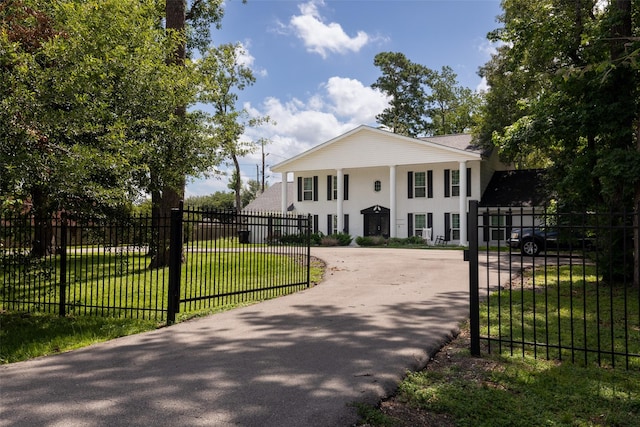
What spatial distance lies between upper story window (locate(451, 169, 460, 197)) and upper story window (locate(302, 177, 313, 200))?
10.7 metres

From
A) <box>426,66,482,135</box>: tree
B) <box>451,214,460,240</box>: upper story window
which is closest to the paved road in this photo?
<box>451,214,460,240</box>: upper story window

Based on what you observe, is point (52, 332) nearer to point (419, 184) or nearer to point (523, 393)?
point (523, 393)

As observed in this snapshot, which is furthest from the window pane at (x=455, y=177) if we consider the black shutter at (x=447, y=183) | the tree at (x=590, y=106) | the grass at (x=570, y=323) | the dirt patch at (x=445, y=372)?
the dirt patch at (x=445, y=372)

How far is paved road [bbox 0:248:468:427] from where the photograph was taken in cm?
370

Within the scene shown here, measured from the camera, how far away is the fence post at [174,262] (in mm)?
7234

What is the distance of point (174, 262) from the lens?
7227 millimetres

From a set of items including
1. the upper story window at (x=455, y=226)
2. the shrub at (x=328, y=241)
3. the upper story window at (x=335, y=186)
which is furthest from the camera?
the upper story window at (x=335, y=186)

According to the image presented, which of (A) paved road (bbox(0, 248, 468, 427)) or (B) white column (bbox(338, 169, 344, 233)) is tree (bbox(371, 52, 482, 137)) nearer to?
(B) white column (bbox(338, 169, 344, 233))

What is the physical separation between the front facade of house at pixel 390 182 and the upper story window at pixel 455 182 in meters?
0.06

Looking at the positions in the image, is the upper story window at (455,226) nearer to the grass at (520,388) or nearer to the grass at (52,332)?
the grass at (520,388)

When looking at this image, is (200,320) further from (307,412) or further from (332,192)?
(332,192)

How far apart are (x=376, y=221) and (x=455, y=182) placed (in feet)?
20.1

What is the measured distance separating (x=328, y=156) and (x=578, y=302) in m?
25.1

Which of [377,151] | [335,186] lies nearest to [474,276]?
[377,151]
